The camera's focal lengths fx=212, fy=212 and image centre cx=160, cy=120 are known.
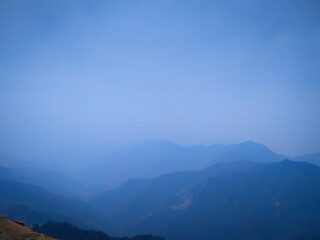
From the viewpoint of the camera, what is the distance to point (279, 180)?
79625 mm

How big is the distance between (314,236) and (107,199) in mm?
107888

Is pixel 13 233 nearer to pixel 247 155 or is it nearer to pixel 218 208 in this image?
pixel 218 208

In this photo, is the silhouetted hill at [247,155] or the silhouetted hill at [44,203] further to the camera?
the silhouetted hill at [247,155]

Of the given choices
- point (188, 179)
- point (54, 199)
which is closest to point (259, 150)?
point (188, 179)

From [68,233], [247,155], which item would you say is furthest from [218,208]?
[247,155]

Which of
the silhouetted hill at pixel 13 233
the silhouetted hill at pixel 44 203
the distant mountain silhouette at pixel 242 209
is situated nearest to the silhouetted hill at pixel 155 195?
the distant mountain silhouette at pixel 242 209

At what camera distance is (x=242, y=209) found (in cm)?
6938

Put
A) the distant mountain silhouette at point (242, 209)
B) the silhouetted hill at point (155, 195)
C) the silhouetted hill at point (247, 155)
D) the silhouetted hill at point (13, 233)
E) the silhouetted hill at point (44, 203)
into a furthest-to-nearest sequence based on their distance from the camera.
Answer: the silhouetted hill at point (247, 155)
the silhouetted hill at point (155, 195)
the silhouetted hill at point (44, 203)
the distant mountain silhouette at point (242, 209)
the silhouetted hill at point (13, 233)

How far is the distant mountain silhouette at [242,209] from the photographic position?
197ft

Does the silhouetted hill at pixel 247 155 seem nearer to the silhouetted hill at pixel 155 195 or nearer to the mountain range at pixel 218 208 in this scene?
the silhouetted hill at pixel 155 195

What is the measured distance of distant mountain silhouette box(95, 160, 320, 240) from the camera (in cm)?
5991

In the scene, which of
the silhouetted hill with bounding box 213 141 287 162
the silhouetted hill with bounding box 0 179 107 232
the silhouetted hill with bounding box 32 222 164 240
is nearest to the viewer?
the silhouetted hill with bounding box 32 222 164 240

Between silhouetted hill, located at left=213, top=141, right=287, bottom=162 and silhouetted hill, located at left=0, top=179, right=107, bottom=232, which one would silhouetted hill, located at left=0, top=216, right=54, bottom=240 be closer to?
silhouetted hill, located at left=0, top=179, right=107, bottom=232

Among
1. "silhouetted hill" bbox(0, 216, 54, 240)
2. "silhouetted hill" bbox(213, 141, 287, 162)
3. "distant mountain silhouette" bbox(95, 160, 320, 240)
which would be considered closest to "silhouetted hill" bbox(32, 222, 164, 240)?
"silhouetted hill" bbox(0, 216, 54, 240)
